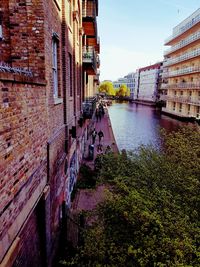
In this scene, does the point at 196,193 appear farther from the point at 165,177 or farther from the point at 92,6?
the point at 92,6

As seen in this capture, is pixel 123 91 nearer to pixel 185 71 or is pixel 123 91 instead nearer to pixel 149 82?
pixel 149 82

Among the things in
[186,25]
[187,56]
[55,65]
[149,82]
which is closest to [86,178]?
[55,65]

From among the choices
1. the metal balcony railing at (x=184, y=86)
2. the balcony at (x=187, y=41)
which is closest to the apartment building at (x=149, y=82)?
the metal balcony railing at (x=184, y=86)

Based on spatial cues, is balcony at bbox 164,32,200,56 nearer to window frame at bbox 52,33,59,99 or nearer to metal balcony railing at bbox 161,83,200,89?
metal balcony railing at bbox 161,83,200,89

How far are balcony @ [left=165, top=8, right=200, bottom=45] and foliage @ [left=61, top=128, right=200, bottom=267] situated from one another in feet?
115

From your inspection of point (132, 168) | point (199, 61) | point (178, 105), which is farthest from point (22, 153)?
point (178, 105)

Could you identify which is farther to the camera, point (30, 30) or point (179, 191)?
point (179, 191)

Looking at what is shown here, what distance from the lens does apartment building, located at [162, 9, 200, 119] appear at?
116ft

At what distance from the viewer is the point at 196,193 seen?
17.1ft

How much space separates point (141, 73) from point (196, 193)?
375 feet

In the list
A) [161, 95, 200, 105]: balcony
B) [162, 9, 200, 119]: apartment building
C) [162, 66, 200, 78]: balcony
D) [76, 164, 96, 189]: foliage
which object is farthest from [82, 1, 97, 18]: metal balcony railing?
[162, 66, 200, 78]: balcony

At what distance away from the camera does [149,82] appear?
99.8 m

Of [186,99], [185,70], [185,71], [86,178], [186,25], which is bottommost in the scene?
[86,178]

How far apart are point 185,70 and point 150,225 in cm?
3940
